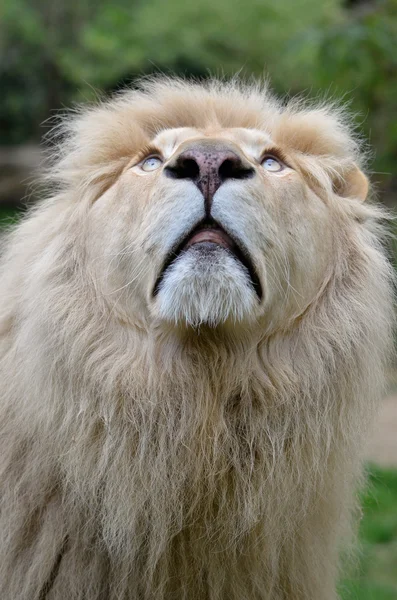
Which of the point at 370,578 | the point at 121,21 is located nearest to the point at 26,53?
the point at 121,21

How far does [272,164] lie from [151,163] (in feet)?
1.35

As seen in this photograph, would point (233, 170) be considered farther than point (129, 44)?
No

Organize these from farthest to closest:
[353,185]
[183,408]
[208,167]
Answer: [353,185] < [183,408] < [208,167]

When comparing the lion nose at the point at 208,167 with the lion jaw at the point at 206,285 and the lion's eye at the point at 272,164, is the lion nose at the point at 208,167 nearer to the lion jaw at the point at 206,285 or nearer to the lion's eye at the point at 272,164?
the lion jaw at the point at 206,285

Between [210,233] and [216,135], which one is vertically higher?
[216,135]

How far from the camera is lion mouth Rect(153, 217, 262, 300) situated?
255 centimetres

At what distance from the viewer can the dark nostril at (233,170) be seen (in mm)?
2558

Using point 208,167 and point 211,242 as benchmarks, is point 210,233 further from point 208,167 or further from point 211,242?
point 208,167

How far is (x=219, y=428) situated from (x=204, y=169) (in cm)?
80

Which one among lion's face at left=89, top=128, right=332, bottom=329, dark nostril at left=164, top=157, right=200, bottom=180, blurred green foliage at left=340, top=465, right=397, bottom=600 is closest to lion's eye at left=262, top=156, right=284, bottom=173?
lion's face at left=89, top=128, right=332, bottom=329

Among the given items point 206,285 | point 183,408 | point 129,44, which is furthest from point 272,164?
point 129,44

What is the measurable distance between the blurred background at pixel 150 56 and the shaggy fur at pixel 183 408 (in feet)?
14.6

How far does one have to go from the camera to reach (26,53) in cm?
1948

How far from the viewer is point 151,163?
9.63 ft
